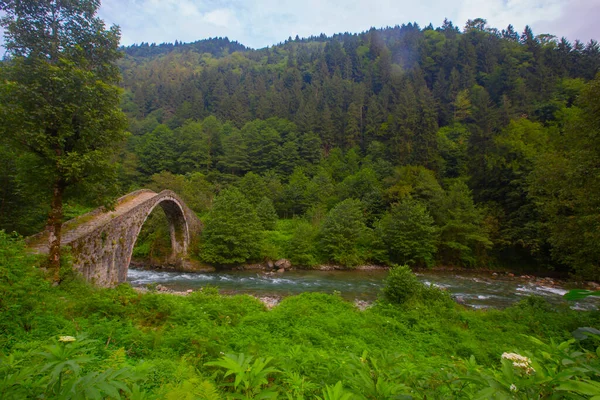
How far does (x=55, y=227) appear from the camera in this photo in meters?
8.48

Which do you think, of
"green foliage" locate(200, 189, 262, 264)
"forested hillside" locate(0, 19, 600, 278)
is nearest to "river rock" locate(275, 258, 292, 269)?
"forested hillside" locate(0, 19, 600, 278)

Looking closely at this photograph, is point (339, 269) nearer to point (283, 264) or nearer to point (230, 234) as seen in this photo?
point (283, 264)

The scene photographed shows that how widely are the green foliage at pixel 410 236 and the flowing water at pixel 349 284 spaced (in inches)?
74.4

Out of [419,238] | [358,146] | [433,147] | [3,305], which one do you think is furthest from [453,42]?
[3,305]

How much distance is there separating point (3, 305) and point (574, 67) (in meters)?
76.7

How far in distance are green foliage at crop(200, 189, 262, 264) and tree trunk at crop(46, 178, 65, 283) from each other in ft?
52.7

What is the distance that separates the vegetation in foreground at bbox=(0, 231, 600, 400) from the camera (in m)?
1.83

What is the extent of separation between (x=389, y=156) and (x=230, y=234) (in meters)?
28.6

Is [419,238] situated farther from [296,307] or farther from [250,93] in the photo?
[250,93]

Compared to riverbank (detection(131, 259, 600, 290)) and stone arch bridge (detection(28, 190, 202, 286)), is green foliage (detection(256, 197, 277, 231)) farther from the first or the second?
stone arch bridge (detection(28, 190, 202, 286))

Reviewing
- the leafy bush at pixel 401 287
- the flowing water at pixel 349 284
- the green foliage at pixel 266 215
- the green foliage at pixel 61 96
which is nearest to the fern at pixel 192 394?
the green foliage at pixel 61 96

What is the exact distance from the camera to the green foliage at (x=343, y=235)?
2639cm

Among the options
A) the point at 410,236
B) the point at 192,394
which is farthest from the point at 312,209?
the point at 192,394

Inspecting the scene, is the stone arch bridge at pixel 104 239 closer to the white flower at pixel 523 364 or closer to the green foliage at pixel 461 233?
the white flower at pixel 523 364
